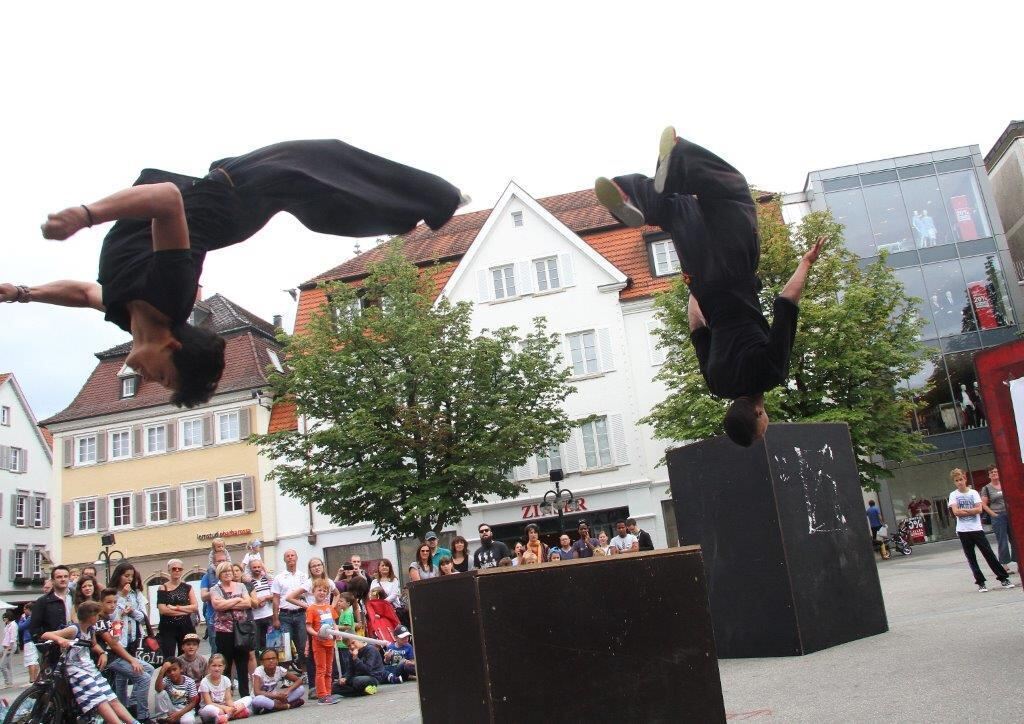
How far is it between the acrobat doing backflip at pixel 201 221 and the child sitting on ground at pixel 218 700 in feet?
25.9

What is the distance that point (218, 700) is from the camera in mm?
11133

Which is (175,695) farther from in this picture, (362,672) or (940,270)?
(940,270)

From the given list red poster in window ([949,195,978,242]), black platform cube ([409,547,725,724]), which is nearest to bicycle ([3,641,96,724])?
black platform cube ([409,547,725,724])

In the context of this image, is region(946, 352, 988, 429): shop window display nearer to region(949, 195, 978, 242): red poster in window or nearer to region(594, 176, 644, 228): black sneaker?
region(949, 195, 978, 242): red poster in window

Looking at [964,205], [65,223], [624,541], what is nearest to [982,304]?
[964,205]

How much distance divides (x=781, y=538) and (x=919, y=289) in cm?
2861

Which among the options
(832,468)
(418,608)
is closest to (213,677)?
(418,608)

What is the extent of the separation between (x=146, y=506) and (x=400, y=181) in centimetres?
3769

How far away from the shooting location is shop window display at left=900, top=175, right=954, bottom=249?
35.4 meters

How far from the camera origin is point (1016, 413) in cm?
826

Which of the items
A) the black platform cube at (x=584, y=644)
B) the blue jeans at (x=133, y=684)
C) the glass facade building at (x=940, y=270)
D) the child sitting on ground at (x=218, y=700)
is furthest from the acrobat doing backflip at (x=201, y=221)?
the glass facade building at (x=940, y=270)

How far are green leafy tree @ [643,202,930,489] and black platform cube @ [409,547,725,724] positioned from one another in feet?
67.3

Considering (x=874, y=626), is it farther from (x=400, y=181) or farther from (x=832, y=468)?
(x=400, y=181)

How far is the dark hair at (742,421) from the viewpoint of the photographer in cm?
558
